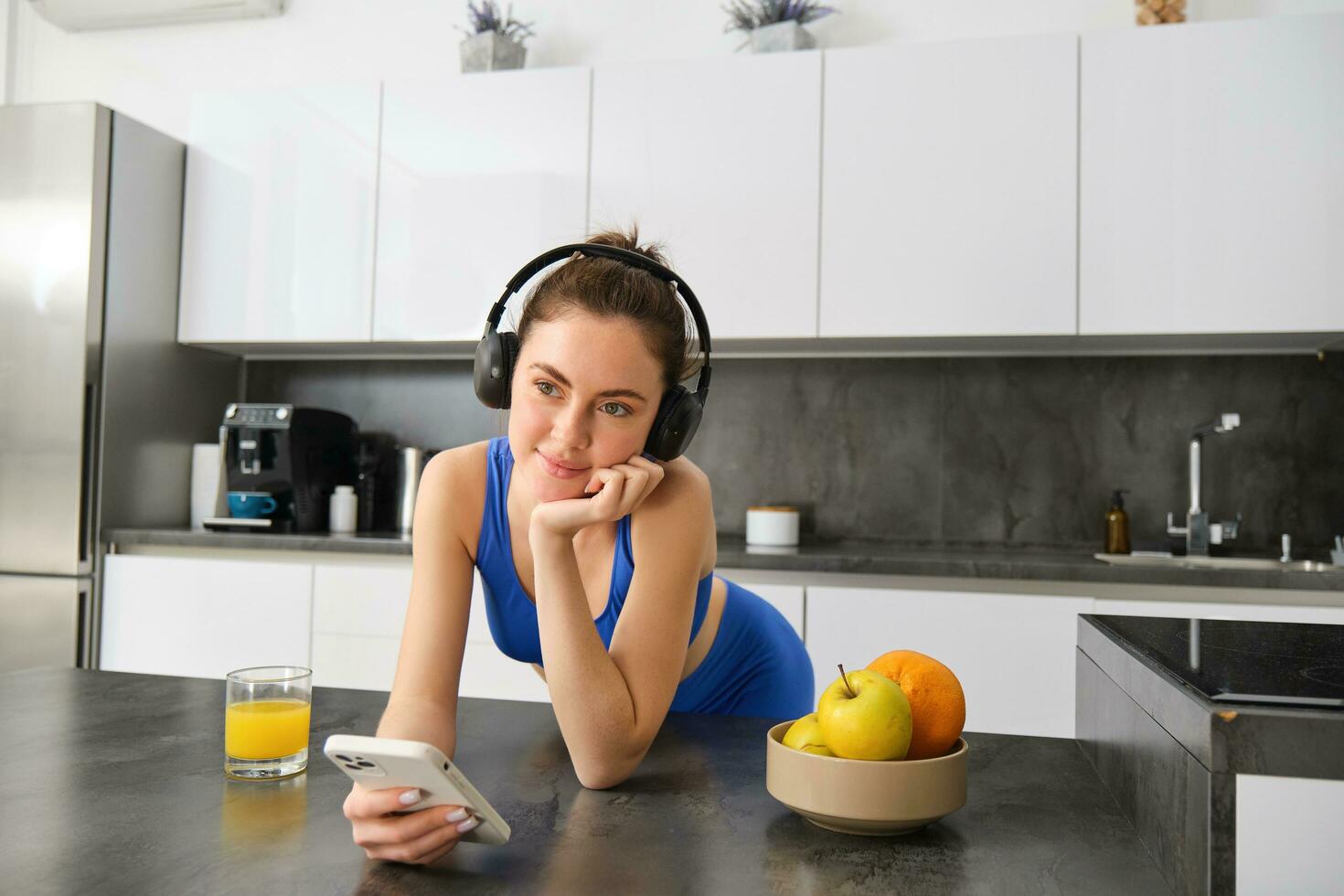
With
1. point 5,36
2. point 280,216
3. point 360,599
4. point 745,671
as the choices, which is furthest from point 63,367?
point 745,671

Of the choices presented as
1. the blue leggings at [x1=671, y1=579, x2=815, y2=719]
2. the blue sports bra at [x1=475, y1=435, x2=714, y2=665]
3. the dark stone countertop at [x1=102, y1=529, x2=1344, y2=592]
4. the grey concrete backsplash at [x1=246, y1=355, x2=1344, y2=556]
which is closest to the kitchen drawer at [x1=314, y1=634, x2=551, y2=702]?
the dark stone countertop at [x1=102, y1=529, x2=1344, y2=592]

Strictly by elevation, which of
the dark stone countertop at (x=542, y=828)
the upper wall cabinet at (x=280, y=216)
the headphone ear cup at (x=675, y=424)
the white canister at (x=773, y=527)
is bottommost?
the dark stone countertop at (x=542, y=828)

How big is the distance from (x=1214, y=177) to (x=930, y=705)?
2.25 meters

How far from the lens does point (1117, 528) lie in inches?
106

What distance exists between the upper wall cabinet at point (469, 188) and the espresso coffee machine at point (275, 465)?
38 cm

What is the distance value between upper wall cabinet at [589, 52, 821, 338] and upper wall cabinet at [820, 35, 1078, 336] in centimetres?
7

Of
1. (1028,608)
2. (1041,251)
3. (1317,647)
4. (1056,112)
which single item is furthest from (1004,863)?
(1056,112)

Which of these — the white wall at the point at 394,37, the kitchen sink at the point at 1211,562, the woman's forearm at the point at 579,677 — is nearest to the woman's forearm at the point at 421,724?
the woman's forearm at the point at 579,677

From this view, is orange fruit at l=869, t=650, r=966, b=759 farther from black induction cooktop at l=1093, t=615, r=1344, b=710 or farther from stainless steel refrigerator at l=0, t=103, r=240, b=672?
stainless steel refrigerator at l=0, t=103, r=240, b=672

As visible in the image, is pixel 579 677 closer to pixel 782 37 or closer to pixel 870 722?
pixel 870 722

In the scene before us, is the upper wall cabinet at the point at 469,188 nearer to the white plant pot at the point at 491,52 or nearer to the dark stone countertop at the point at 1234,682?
the white plant pot at the point at 491,52

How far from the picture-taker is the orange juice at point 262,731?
2.83ft

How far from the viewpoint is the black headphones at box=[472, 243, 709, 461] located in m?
1.08

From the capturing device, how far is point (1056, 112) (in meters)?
2.55
